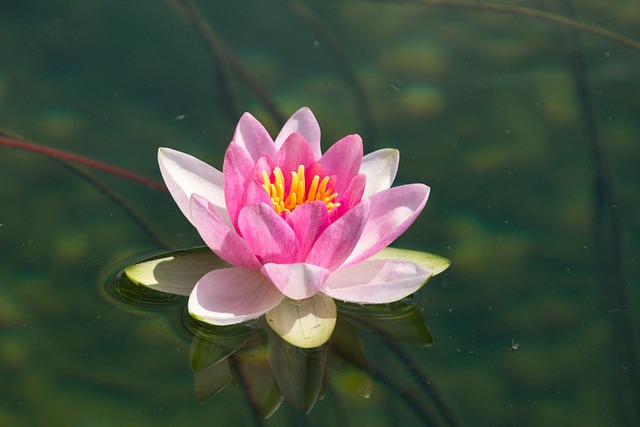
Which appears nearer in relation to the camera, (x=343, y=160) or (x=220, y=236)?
(x=220, y=236)

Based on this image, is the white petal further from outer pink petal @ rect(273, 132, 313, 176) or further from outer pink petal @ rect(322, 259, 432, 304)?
outer pink petal @ rect(273, 132, 313, 176)

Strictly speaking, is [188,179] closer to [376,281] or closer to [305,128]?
[305,128]

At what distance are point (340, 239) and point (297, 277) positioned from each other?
124 millimetres

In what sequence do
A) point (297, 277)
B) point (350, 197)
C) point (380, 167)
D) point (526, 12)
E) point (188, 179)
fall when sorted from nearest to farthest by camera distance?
point (297, 277) → point (350, 197) → point (188, 179) → point (380, 167) → point (526, 12)

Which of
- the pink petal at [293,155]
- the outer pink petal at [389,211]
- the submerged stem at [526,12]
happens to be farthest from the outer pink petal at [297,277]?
the submerged stem at [526,12]

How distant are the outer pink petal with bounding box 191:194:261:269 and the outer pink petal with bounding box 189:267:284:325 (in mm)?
33

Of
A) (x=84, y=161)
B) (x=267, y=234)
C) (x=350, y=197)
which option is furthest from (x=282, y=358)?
(x=84, y=161)

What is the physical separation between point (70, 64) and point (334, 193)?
3.80ft

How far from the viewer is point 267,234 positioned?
68.5 inches

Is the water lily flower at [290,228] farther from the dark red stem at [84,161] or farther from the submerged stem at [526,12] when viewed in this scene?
the submerged stem at [526,12]

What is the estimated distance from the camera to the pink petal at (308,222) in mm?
1736

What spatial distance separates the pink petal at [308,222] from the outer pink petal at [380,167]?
0.32 m

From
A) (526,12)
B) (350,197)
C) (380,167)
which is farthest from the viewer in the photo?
(526,12)

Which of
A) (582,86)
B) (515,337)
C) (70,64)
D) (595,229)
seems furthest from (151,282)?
(582,86)
